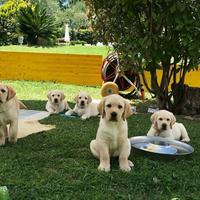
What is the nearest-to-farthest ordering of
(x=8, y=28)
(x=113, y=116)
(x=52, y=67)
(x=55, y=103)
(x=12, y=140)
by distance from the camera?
(x=113, y=116)
(x=12, y=140)
(x=55, y=103)
(x=52, y=67)
(x=8, y=28)

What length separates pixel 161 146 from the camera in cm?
584

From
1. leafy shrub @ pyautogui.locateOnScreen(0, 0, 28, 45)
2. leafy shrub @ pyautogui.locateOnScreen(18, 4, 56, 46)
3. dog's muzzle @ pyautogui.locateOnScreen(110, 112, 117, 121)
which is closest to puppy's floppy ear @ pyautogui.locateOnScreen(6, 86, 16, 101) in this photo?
dog's muzzle @ pyautogui.locateOnScreen(110, 112, 117, 121)

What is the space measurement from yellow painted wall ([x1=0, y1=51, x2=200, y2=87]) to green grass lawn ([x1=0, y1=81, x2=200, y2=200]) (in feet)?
26.0

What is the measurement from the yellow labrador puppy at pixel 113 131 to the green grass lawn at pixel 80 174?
6.3 inches

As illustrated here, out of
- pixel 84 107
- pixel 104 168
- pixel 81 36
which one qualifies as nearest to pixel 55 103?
pixel 84 107

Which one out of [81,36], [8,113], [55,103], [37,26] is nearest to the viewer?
[8,113]

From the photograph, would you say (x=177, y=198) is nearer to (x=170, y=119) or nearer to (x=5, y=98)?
(x=170, y=119)

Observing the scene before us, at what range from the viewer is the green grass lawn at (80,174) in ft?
13.7

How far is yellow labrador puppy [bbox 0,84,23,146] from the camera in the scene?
5941 mm

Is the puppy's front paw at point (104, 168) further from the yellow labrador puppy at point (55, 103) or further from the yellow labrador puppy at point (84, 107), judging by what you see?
the yellow labrador puppy at point (55, 103)

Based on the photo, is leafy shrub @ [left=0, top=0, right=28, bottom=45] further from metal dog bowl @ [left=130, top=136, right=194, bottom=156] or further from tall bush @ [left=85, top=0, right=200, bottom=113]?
metal dog bowl @ [left=130, top=136, right=194, bottom=156]

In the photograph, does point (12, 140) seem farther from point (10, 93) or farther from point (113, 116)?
point (113, 116)

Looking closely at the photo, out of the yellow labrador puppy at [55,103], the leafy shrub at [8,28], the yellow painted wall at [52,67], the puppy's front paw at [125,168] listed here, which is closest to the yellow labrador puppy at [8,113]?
the puppy's front paw at [125,168]

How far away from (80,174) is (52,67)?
1056 centimetres
